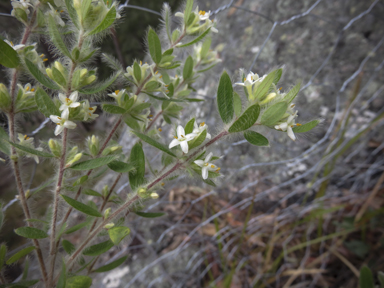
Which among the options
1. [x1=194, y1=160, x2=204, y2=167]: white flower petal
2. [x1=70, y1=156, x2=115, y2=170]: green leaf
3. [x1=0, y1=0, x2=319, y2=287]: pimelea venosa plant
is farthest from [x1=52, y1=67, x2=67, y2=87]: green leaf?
[x1=194, y1=160, x2=204, y2=167]: white flower petal

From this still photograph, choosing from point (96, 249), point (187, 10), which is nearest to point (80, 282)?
point (96, 249)

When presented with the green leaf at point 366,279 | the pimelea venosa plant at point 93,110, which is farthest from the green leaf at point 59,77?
the green leaf at point 366,279

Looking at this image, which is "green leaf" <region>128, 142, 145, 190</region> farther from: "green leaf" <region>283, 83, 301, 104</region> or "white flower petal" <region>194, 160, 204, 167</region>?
"green leaf" <region>283, 83, 301, 104</region>

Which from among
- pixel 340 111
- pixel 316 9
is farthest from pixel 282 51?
pixel 340 111

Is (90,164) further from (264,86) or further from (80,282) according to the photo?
(264,86)

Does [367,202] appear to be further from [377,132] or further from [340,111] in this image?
[340,111]

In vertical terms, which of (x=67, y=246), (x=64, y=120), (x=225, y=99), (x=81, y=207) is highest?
(x=225, y=99)

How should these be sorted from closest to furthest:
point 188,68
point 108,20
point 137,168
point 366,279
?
point 108,20
point 137,168
point 188,68
point 366,279
